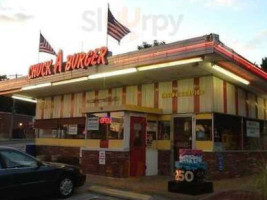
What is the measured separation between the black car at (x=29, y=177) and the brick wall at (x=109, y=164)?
381 centimetres

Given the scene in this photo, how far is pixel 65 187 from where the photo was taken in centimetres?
1260

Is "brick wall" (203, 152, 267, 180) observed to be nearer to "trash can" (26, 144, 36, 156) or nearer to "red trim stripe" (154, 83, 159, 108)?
"red trim stripe" (154, 83, 159, 108)

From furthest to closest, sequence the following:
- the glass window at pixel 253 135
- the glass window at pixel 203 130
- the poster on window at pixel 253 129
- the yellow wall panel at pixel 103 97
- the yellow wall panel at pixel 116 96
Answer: the yellow wall panel at pixel 103 97 < the yellow wall panel at pixel 116 96 < the poster on window at pixel 253 129 < the glass window at pixel 253 135 < the glass window at pixel 203 130

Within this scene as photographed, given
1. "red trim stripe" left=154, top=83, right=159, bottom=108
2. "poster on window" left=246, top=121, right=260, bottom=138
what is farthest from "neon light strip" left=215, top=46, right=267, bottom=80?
"red trim stripe" left=154, top=83, right=159, bottom=108

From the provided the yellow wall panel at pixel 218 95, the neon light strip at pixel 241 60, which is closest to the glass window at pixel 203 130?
the yellow wall panel at pixel 218 95

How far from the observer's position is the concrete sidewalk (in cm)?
1127

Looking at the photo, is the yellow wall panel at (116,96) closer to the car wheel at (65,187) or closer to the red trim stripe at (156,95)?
the red trim stripe at (156,95)

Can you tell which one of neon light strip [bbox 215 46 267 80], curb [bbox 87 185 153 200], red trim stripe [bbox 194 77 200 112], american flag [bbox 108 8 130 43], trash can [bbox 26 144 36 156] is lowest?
curb [bbox 87 185 153 200]

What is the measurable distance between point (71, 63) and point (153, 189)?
7275 millimetres

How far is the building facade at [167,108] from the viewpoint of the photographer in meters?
15.7

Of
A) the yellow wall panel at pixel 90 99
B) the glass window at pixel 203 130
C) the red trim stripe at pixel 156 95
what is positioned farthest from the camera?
the yellow wall panel at pixel 90 99

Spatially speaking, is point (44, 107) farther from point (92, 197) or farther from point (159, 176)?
point (92, 197)

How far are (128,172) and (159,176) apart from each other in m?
1.56

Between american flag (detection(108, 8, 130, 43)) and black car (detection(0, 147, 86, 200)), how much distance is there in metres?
6.90
